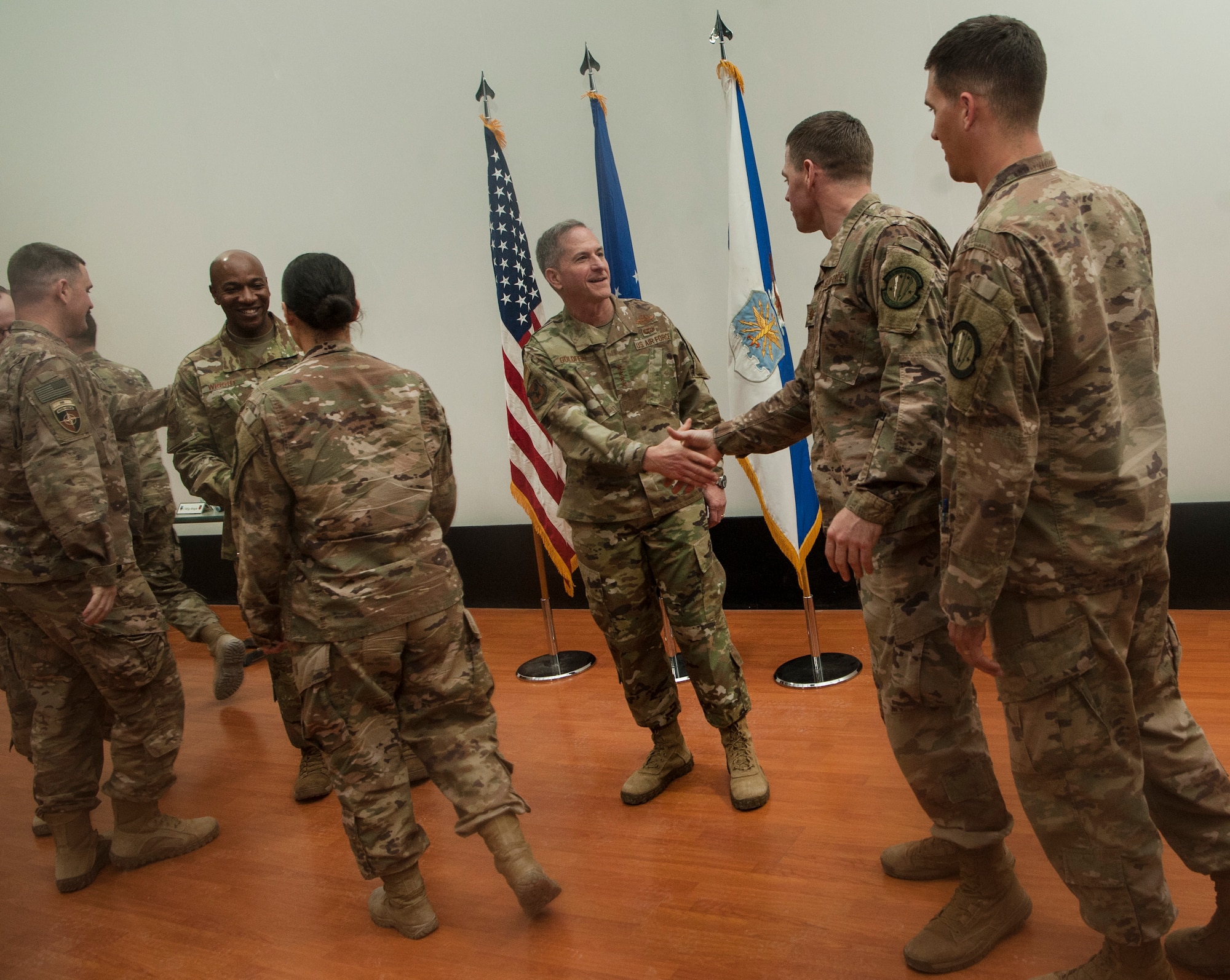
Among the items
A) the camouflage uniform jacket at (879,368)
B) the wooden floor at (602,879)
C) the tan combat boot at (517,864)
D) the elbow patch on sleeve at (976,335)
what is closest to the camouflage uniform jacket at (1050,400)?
the elbow patch on sleeve at (976,335)

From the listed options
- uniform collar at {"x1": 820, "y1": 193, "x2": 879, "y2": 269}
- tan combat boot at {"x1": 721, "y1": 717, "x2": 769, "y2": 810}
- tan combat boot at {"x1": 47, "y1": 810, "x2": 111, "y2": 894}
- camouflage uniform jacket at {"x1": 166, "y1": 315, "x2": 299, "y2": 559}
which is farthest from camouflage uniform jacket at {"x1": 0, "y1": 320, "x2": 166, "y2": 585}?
uniform collar at {"x1": 820, "y1": 193, "x2": 879, "y2": 269}

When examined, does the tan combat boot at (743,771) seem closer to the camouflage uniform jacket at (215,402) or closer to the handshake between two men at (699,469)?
the handshake between two men at (699,469)

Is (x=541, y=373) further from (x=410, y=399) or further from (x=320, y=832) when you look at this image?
(x=320, y=832)

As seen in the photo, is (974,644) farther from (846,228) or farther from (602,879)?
(602,879)

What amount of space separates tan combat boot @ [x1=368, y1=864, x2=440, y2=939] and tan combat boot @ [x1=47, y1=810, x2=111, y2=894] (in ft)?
3.67

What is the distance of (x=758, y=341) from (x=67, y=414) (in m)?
2.17

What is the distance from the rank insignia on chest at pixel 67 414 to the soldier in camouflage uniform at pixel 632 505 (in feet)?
3.96

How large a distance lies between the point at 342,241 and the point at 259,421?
3491mm

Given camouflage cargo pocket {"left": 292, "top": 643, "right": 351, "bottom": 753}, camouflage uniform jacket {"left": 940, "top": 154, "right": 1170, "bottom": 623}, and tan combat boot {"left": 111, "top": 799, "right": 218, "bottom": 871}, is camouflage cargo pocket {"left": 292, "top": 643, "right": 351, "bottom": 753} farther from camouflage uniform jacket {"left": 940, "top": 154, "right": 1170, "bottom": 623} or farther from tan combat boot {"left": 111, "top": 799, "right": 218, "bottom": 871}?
camouflage uniform jacket {"left": 940, "top": 154, "right": 1170, "bottom": 623}

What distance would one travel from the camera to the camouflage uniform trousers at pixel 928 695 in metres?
1.80

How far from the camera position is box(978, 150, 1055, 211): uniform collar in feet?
4.74

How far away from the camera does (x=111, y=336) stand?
6453 mm

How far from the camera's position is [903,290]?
5.67ft

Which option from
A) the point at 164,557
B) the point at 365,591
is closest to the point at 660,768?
the point at 365,591
